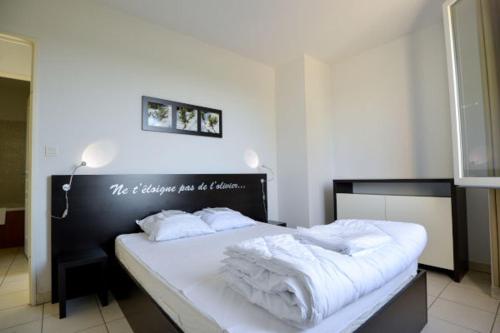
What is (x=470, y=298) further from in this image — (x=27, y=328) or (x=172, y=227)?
(x=27, y=328)

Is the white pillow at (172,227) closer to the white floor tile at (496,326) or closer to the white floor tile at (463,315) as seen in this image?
the white floor tile at (463,315)

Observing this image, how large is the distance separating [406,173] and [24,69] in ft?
16.4

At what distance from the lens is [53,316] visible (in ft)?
→ 6.28

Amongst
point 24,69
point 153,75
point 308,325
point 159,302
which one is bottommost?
point 159,302

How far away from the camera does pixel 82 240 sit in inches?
87.6

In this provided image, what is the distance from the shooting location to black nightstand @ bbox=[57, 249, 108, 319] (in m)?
1.84

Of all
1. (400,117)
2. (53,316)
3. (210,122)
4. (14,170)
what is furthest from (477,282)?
(14,170)

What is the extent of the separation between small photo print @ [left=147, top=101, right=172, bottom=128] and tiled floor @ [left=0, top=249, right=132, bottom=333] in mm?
1744

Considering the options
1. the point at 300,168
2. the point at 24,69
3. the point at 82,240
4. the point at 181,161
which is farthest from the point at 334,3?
the point at 24,69

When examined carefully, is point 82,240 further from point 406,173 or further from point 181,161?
point 406,173

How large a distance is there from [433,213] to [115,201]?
10.4ft

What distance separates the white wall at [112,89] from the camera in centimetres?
214

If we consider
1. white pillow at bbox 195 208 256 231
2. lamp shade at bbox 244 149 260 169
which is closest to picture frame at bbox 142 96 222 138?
lamp shade at bbox 244 149 260 169

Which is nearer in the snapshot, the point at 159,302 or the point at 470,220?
the point at 159,302
